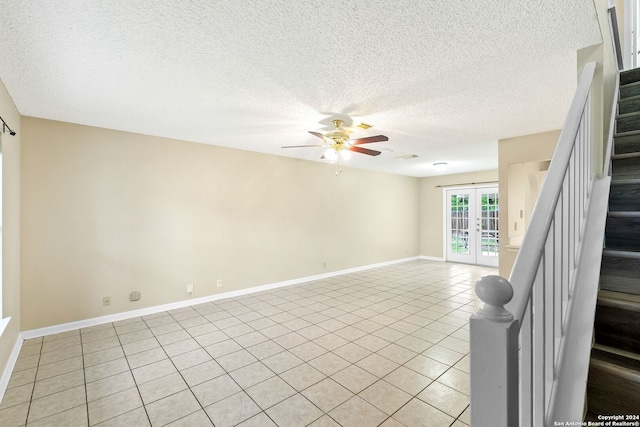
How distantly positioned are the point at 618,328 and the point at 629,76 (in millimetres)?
2472

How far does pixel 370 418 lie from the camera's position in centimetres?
192

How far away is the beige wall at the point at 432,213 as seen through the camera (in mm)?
8016

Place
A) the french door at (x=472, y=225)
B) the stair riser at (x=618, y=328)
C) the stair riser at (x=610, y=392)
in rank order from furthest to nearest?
the french door at (x=472, y=225)
the stair riser at (x=618, y=328)
the stair riser at (x=610, y=392)

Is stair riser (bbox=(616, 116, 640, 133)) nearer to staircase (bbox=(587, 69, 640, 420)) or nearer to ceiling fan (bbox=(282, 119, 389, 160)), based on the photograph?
staircase (bbox=(587, 69, 640, 420))

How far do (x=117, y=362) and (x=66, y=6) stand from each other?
2.81 metres

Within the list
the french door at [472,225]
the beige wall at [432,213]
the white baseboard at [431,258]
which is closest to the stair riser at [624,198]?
the french door at [472,225]

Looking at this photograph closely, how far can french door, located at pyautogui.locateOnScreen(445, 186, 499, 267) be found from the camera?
709 centimetres

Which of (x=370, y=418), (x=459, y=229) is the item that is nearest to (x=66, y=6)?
(x=370, y=418)

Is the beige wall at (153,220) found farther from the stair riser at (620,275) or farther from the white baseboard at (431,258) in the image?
the stair riser at (620,275)

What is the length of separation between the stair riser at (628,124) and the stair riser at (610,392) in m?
1.94

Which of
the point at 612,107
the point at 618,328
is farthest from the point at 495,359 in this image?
the point at 612,107

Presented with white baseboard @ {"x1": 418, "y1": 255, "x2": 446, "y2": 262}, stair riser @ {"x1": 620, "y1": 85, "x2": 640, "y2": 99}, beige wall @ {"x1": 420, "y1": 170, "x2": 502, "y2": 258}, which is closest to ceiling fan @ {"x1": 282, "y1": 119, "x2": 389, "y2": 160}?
stair riser @ {"x1": 620, "y1": 85, "x2": 640, "y2": 99}

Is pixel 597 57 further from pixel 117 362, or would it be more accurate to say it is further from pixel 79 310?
pixel 79 310

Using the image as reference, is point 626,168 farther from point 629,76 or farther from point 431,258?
point 431,258
